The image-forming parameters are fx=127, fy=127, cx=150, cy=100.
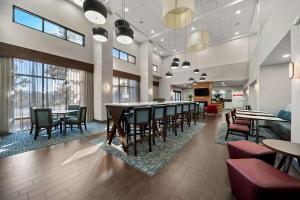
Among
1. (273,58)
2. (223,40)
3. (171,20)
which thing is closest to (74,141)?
(171,20)

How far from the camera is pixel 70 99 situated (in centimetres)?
646

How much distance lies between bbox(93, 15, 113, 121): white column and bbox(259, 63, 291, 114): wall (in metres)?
7.17

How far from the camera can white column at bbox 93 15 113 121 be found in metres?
6.65

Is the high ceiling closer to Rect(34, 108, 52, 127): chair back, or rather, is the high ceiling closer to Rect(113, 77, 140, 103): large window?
Rect(113, 77, 140, 103): large window

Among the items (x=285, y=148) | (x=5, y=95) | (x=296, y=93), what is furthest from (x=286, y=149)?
(x=5, y=95)

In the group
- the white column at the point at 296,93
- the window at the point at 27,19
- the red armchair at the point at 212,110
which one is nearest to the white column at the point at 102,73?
the window at the point at 27,19

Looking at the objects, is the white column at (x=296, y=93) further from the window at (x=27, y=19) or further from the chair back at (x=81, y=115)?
→ the window at (x=27, y=19)

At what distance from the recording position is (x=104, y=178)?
204cm

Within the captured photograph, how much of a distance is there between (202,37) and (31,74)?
272 inches

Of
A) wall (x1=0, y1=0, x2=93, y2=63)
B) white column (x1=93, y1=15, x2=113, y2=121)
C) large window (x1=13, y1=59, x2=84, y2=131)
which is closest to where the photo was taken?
wall (x1=0, y1=0, x2=93, y2=63)

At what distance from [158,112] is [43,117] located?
11.5 feet

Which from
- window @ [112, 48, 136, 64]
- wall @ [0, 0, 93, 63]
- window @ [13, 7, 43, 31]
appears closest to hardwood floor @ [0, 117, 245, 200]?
wall @ [0, 0, 93, 63]

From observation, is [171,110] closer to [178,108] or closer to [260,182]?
[178,108]

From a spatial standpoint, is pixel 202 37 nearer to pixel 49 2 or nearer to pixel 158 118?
pixel 158 118
